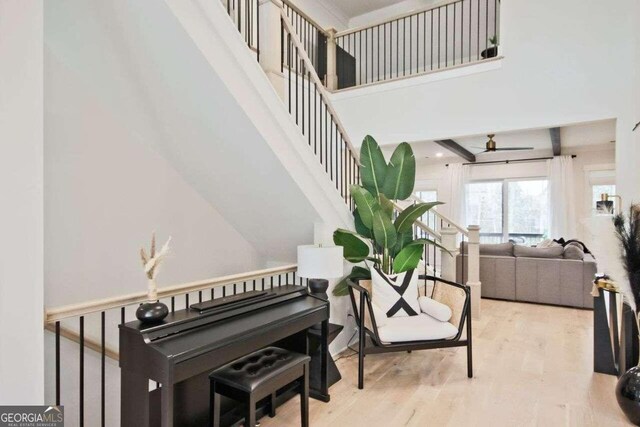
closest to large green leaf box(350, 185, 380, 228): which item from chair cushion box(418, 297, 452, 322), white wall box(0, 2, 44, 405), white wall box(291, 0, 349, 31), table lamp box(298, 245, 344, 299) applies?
table lamp box(298, 245, 344, 299)

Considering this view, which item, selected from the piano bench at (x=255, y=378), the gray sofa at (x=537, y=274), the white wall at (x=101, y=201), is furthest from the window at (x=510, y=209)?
the piano bench at (x=255, y=378)

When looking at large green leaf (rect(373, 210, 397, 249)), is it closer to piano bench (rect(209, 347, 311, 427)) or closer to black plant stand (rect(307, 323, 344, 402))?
black plant stand (rect(307, 323, 344, 402))

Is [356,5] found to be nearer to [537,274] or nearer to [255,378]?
[537,274]

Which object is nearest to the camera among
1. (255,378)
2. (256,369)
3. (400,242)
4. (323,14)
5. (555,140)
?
(255,378)

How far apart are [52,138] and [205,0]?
1.52 m

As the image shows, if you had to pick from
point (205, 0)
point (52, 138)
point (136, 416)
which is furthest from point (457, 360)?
point (52, 138)

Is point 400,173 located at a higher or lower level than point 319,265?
higher

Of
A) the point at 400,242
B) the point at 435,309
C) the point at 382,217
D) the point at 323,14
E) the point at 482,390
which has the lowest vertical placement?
the point at 482,390

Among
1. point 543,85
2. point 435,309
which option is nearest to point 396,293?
point 435,309

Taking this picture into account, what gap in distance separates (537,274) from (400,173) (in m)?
3.35

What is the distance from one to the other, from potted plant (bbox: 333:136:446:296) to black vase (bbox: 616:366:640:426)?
164 centimetres

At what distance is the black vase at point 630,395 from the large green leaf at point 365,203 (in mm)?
2075

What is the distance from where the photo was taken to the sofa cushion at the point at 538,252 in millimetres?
5355

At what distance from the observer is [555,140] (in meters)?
6.56
